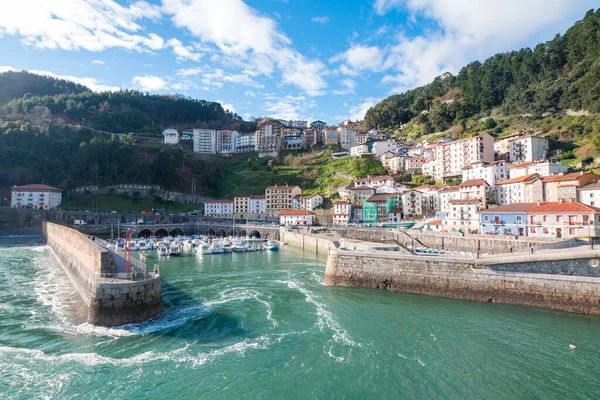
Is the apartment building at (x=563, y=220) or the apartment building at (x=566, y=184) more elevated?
the apartment building at (x=566, y=184)

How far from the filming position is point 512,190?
49906mm

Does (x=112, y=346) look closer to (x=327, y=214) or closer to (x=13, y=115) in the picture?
(x=327, y=214)

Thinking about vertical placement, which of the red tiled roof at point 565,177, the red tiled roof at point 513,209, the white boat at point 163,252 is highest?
the red tiled roof at point 565,177

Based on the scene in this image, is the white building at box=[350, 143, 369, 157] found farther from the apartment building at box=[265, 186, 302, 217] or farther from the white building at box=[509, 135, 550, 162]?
the white building at box=[509, 135, 550, 162]

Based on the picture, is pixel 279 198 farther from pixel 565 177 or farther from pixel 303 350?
pixel 303 350

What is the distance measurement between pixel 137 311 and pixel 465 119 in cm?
9740

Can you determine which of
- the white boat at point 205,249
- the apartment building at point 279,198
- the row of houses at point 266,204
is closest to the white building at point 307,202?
the row of houses at point 266,204

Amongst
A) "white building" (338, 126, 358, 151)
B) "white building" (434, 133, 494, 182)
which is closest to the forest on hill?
"white building" (338, 126, 358, 151)

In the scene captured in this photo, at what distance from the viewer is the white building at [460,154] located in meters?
65.3

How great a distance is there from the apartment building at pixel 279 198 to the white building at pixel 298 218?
10.4 metres

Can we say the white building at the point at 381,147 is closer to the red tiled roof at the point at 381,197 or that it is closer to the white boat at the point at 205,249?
the red tiled roof at the point at 381,197

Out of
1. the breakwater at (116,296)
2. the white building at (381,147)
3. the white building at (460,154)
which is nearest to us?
the breakwater at (116,296)

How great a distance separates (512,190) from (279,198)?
48611mm

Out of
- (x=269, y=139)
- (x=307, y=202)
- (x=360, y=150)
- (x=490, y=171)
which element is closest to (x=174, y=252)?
(x=307, y=202)
